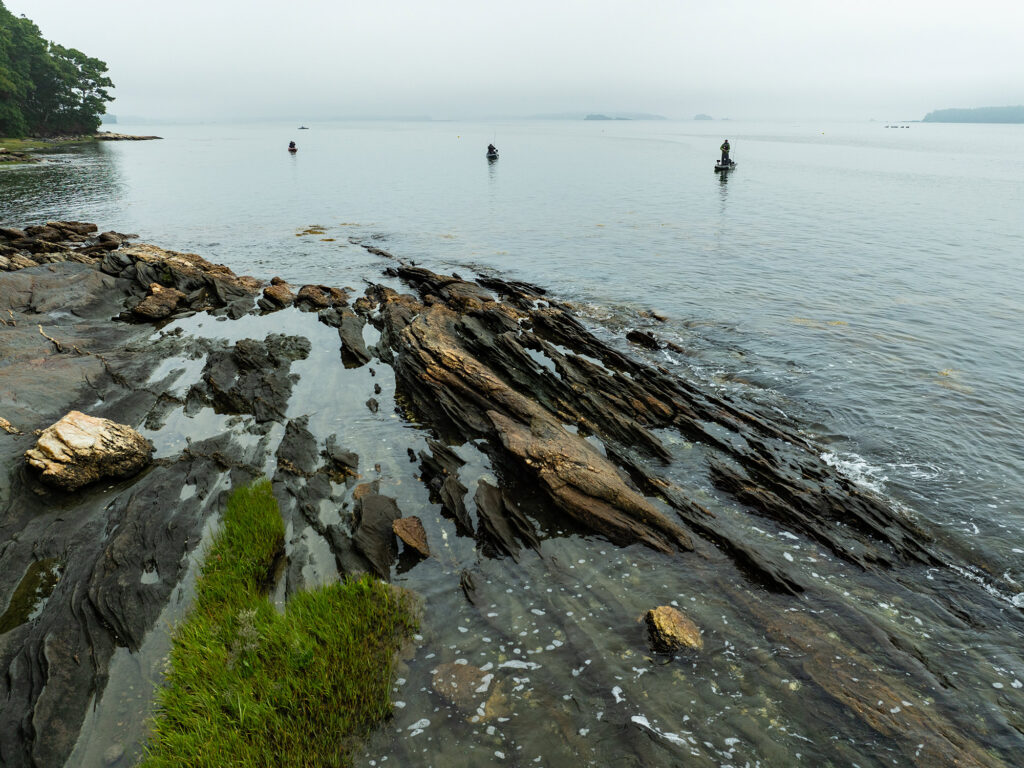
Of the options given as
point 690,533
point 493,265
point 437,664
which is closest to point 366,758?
point 437,664

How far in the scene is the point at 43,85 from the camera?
122 metres

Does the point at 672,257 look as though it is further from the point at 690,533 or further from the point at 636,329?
the point at 690,533

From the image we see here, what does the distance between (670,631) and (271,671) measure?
6.62 metres

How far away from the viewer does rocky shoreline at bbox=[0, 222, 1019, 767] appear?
28.2ft

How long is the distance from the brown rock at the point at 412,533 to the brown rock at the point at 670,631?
4.77 meters

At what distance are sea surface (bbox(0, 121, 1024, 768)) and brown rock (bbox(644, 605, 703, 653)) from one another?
325 millimetres

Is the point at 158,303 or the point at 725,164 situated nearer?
the point at 158,303

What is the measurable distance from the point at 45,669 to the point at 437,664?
6131 mm

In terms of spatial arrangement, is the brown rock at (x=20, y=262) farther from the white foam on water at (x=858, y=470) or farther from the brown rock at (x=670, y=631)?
Result: the white foam on water at (x=858, y=470)

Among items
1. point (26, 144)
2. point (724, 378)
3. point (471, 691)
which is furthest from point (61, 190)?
point (471, 691)

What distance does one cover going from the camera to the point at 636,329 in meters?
24.2

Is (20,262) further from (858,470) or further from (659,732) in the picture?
(858,470)

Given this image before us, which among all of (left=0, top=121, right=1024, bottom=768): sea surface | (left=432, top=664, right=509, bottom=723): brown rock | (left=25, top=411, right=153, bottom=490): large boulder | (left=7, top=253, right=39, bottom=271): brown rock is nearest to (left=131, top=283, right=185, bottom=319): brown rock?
(left=0, top=121, right=1024, bottom=768): sea surface

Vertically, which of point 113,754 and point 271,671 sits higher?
point 271,671
